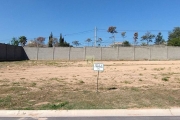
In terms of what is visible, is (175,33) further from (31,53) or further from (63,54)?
(31,53)

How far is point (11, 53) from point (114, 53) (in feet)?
70.8

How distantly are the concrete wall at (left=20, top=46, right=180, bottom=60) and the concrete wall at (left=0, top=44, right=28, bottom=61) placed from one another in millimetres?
2427

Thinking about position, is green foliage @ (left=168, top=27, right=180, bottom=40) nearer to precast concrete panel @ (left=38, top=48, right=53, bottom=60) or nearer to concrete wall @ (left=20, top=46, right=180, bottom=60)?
concrete wall @ (left=20, top=46, right=180, bottom=60)

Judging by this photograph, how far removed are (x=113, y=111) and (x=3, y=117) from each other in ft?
9.79

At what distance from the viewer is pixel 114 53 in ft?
150

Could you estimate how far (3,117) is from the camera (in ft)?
18.1

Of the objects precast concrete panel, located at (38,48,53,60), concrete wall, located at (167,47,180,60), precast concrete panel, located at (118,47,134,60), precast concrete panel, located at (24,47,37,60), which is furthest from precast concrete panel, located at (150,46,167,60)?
precast concrete panel, located at (24,47,37,60)

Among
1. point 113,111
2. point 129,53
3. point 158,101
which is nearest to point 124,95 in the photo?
point 158,101

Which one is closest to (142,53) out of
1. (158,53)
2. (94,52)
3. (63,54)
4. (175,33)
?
(158,53)

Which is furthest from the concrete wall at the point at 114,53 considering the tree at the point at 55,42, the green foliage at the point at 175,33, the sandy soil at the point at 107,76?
the green foliage at the point at 175,33

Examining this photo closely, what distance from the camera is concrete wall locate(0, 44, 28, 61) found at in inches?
1538

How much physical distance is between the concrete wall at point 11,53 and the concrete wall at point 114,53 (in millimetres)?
2427

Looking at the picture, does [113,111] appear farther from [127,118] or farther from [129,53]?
[129,53]

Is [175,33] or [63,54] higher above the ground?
[175,33]
